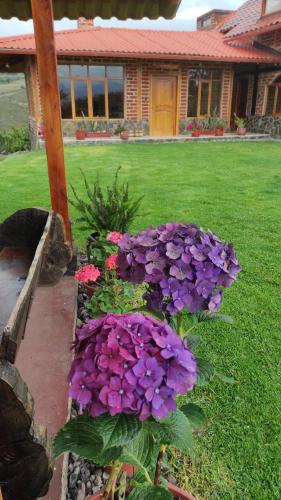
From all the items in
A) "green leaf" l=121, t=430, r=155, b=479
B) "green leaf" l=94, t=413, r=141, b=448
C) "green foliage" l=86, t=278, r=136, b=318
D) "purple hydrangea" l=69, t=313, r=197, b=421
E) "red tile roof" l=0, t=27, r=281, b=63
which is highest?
"red tile roof" l=0, t=27, r=281, b=63

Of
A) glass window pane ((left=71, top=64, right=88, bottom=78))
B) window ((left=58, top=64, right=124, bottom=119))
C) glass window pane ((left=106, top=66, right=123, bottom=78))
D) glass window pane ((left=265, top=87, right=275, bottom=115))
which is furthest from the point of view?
glass window pane ((left=265, top=87, right=275, bottom=115))

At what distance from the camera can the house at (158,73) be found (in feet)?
45.5

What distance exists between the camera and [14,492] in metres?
1.44

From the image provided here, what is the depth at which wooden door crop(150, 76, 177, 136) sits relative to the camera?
15.1m

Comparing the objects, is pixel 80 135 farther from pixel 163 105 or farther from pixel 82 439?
pixel 82 439

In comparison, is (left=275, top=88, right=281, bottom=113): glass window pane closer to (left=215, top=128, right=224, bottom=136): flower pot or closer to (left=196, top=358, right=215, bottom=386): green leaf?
(left=215, top=128, right=224, bottom=136): flower pot

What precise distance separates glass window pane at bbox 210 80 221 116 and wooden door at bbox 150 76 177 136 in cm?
168

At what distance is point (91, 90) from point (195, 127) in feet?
13.8

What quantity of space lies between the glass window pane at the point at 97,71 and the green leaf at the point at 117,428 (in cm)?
1503

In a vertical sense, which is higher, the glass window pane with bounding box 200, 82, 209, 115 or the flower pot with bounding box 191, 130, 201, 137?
the glass window pane with bounding box 200, 82, 209, 115

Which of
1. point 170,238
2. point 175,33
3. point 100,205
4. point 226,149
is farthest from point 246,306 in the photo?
point 175,33

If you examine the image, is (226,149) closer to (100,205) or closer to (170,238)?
(100,205)

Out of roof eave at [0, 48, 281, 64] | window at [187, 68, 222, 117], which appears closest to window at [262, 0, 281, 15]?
roof eave at [0, 48, 281, 64]

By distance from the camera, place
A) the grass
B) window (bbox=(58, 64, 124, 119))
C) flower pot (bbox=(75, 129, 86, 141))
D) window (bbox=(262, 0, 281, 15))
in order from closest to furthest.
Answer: flower pot (bbox=(75, 129, 86, 141))
window (bbox=(58, 64, 124, 119))
window (bbox=(262, 0, 281, 15))
the grass
